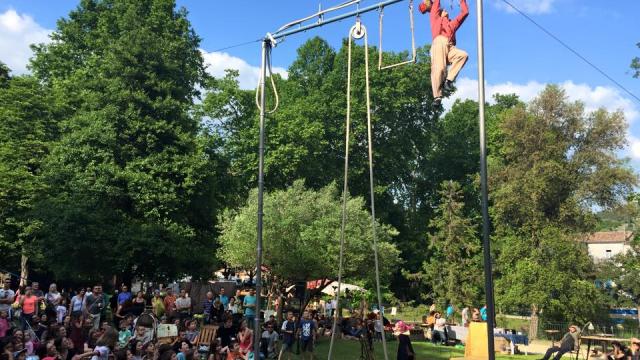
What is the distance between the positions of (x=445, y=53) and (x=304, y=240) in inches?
491

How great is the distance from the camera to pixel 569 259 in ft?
89.0

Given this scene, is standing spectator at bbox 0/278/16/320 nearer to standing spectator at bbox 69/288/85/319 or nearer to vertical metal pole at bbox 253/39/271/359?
standing spectator at bbox 69/288/85/319

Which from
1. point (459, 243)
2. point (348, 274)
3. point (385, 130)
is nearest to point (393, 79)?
point (385, 130)

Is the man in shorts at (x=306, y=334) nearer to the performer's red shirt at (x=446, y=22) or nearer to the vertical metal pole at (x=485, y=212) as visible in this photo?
the vertical metal pole at (x=485, y=212)

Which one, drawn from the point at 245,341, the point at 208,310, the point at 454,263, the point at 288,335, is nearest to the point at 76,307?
the point at 208,310

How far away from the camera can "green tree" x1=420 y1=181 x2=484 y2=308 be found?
29.7 meters

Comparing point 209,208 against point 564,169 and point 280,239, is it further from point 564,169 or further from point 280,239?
point 564,169

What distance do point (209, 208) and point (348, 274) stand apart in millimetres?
7683

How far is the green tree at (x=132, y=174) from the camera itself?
20.5 metres

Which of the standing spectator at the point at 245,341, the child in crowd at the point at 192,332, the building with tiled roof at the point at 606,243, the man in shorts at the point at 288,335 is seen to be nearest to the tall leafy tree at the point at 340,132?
the man in shorts at the point at 288,335

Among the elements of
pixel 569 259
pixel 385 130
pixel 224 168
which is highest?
pixel 385 130

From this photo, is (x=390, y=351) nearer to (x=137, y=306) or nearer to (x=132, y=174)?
(x=137, y=306)

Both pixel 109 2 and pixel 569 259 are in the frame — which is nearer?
pixel 569 259

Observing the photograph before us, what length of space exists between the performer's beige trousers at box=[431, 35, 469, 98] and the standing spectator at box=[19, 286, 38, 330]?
9.80m
